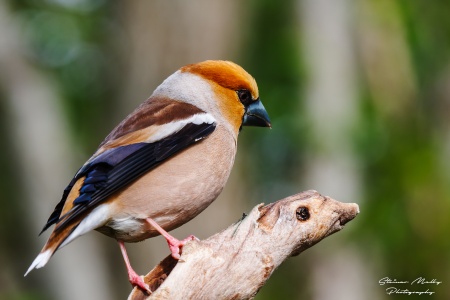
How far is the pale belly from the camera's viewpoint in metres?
5.13

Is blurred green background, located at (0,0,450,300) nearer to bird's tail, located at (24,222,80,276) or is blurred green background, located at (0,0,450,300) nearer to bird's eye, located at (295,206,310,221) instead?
bird's tail, located at (24,222,80,276)

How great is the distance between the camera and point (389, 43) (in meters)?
11.9

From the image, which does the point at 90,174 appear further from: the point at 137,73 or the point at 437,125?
the point at 437,125

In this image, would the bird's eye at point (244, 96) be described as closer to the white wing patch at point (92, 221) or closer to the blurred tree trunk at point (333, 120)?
the white wing patch at point (92, 221)

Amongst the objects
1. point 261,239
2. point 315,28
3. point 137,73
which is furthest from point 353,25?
point 261,239

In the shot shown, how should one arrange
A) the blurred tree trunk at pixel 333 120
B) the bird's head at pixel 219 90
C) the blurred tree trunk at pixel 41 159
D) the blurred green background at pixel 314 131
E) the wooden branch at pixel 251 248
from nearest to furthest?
the wooden branch at pixel 251 248 → the bird's head at pixel 219 90 → the blurred green background at pixel 314 131 → the blurred tree trunk at pixel 333 120 → the blurred tree trunk at pixel 41 159

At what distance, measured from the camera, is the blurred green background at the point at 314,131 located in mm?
10547

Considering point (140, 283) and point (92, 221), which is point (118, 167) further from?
point (140, 283)

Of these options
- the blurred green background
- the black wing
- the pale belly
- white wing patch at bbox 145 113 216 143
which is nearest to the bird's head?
white wing patch at bbox 145 113 216 143

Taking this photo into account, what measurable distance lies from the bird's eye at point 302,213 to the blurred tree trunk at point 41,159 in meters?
7.76

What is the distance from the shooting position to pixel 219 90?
610cm

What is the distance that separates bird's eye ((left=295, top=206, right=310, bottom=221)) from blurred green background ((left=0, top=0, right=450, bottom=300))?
5559 millimetres

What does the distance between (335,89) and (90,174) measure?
297 inches
